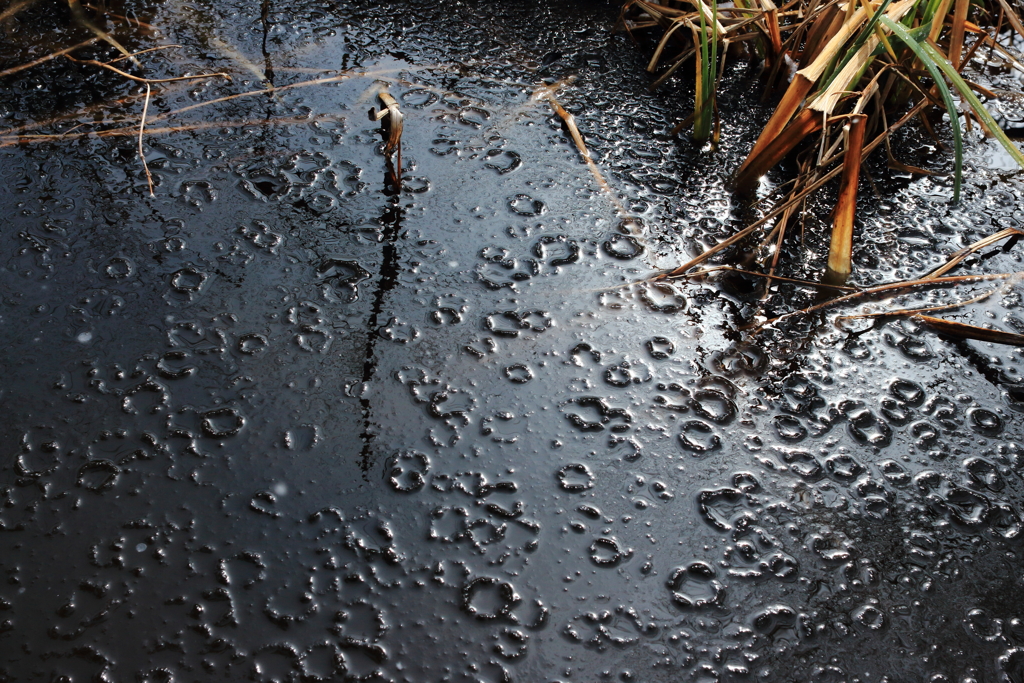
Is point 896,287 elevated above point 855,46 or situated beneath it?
situated beneath

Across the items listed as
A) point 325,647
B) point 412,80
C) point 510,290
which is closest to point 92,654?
point 325,647

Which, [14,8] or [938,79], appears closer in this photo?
[938,79]

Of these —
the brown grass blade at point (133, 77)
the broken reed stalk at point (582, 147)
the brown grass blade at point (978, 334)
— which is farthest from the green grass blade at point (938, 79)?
the brown grass blade at point (133, 77)

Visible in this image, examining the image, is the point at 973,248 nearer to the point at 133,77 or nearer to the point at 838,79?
the point at 838,79

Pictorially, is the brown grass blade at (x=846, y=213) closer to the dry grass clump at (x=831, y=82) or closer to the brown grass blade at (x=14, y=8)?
the dry grass clump at (x=831, y=82)

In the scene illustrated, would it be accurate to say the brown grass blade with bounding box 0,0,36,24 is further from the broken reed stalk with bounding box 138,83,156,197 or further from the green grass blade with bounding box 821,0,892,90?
the green grass blade with bounding box 821,0,892,90

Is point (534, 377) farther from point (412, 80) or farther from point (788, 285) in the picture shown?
point (412, 80)

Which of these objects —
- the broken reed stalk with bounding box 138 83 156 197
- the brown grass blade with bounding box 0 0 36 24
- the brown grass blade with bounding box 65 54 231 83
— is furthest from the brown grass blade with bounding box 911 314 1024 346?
the brown grass blade with bounding box 0 0 36 24

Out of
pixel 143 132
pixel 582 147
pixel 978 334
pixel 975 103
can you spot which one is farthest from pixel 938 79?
pixel 143 132
